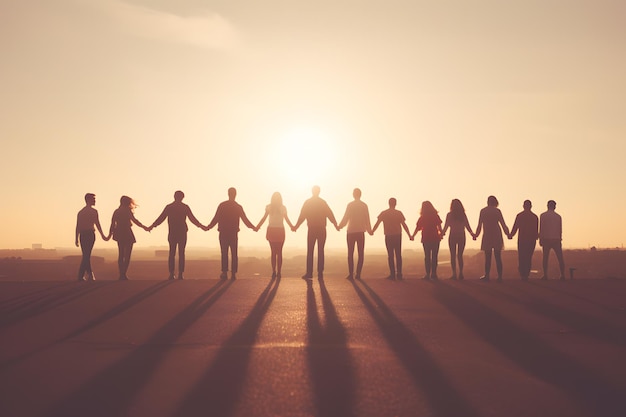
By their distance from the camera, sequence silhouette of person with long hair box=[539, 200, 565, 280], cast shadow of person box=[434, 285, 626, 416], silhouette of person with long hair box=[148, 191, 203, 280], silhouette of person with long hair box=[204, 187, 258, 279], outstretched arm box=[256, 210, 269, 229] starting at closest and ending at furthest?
1. cast shadow of person box=[434, 285, 626, 416]
2. silhouette of person with long hair box=[204, 187, 258, 279]
3. silhouette of person with long hair box=[148, 191, 203, 280]
4. outstretched arm box=[256, 210, 269, 229]
5. silhouette of person with long hair box=[539, 200, 565, 280]

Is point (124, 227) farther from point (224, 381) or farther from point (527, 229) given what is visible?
point (224, 381)

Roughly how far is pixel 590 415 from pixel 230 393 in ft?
10.4

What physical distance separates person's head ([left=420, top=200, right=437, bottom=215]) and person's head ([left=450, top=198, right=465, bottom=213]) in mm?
514

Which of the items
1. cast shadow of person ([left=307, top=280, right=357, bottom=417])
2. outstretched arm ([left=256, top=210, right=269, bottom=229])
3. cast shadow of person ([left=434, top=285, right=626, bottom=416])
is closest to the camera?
cast shadow of person ([left=307, top=280, right=357, bottom=417])

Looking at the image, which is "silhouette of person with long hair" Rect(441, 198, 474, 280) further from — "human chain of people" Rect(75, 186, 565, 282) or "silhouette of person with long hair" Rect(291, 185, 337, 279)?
"silhouette of person with long hair" Rect(291, 185, 337, 279)

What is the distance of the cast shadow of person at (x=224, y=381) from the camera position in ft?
17.8

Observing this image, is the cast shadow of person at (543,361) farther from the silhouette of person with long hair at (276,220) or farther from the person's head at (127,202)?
the person's head at (127,202)

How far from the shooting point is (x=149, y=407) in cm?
551

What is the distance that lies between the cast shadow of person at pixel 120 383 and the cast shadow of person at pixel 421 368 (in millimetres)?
2727

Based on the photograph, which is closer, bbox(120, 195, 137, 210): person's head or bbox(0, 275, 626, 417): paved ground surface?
bbox(0, 275, 626, 417): paved ground surface

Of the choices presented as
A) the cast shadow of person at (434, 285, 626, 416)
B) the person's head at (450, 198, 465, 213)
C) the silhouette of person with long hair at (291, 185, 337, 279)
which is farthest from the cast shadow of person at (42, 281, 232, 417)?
the person's head at (450, 198, 465, 213)

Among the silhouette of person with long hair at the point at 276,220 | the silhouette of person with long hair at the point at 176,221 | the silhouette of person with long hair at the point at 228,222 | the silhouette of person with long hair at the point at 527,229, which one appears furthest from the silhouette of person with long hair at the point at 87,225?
the silhouette of person with long hair at the point at 527,229

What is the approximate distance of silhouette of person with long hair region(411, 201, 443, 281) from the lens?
1822cm

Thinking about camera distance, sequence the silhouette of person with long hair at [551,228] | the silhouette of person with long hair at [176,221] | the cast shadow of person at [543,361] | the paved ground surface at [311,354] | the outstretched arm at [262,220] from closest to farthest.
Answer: the paved ground surface at [311,354] < the cast shadow of person at [543,361] < the silhouette of person with long hair at [176,221] < the outstretched arm at [262,220] < the silhouette of person with long hair at [551,228]
